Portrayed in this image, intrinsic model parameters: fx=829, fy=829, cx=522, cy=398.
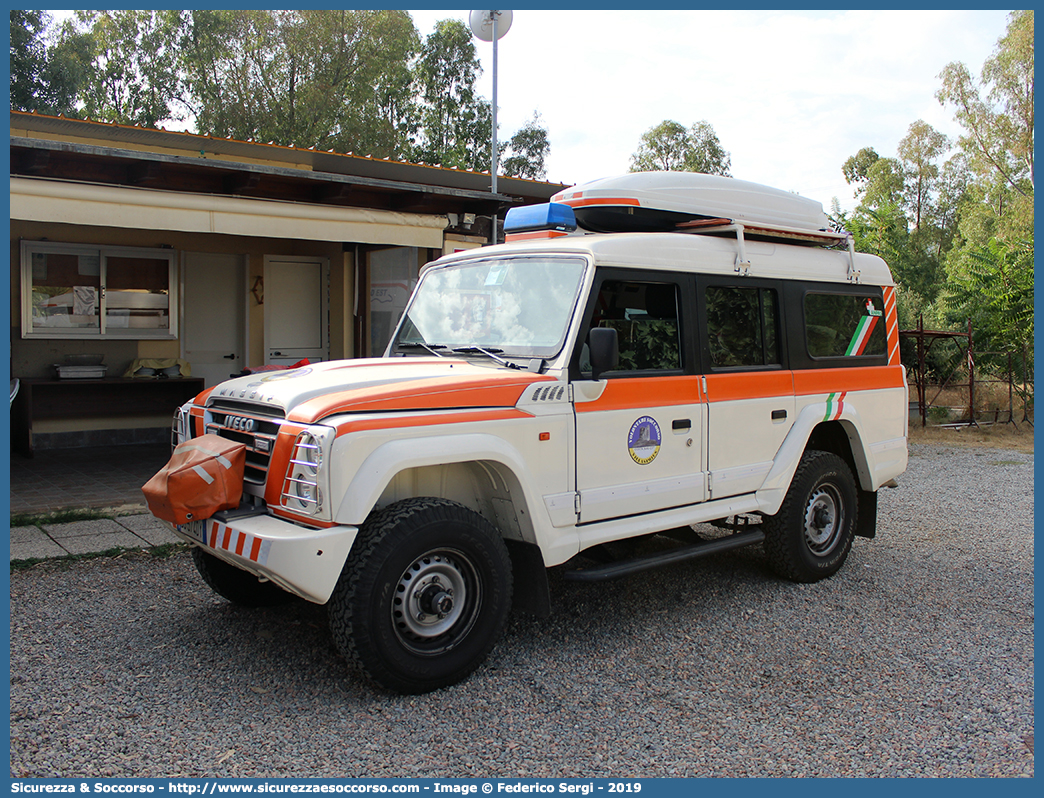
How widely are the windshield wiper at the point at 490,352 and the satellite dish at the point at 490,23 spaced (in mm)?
7724

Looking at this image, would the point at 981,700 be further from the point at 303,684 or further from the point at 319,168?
the point at 319,168

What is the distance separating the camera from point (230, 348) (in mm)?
11344

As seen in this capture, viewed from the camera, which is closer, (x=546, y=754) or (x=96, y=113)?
(x=546, y=754)

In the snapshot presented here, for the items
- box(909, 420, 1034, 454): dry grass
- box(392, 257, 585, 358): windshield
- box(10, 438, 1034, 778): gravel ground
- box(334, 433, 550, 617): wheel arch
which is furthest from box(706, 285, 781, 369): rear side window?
box(909, 420, 1034, 454): dry grass

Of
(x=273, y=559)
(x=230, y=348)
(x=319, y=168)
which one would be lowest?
(x=273, y=559)

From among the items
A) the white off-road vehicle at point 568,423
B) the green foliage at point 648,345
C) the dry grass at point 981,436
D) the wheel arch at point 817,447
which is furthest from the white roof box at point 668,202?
the dry grass at point 981,436

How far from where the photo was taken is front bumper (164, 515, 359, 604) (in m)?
3.44

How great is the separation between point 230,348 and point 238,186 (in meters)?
3.91

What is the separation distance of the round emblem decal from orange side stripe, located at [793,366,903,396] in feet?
4.47

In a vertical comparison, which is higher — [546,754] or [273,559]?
[273,559]

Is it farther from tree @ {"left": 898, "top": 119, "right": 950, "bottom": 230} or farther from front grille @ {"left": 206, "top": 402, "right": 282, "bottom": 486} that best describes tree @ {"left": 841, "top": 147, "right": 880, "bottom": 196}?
front grille @ {"left": 206, "top": 402, "right": 282, "bottom": 486}

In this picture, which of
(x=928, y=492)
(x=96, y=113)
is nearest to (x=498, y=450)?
(x=928, y=492)

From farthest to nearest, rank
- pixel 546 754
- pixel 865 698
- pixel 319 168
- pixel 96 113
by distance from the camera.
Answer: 1. pixel 96 113
2. pixel 319 168
3. pixel 865 698
4. pixel 546 754

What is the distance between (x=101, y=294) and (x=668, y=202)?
7.84m
